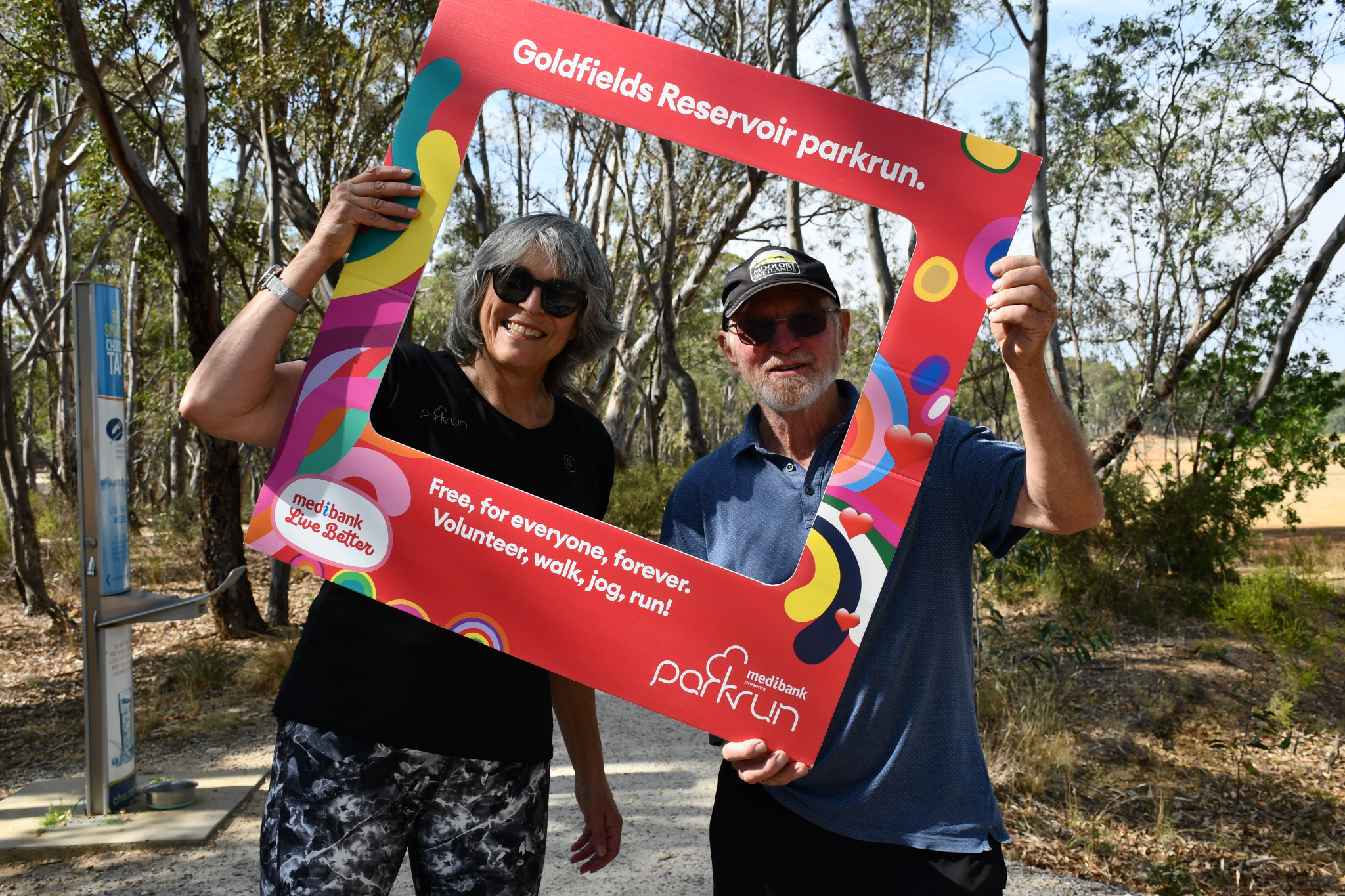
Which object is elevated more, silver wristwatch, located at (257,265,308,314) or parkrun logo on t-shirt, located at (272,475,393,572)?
silver wristwatch, located at (257,265,308,314)

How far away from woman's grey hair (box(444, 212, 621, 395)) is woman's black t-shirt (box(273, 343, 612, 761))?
0.29 feet

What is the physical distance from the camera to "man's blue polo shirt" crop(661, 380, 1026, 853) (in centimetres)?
172

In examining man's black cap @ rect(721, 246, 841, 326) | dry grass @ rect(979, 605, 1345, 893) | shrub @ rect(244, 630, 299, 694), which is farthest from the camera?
shrub @ rect(244, 630, 299, 694)

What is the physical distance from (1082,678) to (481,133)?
12.2m

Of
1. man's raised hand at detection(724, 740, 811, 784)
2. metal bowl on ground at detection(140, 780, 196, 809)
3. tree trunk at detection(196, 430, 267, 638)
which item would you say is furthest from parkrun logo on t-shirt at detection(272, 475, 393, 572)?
tree trunk at detection(196, 430, 267, 638)

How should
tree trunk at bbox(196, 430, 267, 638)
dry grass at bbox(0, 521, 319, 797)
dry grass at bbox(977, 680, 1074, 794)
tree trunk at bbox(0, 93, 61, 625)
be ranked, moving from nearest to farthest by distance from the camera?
1. dry grass at bbox(977, 680, 1074, 794)
2. dry grass at bbox(0, 521, 319, 797)
3. tree trunk at bbox(196, 430, 267, 638)
4. tree trunk at bbox(0, 93, 61, 625)

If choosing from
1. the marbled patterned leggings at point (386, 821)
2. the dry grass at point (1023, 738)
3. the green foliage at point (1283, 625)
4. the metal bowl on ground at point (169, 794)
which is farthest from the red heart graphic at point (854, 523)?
the green foliage at point (1283, 625)

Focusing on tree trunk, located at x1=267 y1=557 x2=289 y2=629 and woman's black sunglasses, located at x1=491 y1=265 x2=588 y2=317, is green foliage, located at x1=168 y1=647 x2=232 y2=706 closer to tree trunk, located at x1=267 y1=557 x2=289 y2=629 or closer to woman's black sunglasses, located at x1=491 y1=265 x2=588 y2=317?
tree trunk, located at x1=267 y1=557 x2=289 y2=629

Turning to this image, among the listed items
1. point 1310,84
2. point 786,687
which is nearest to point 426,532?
point 786,687

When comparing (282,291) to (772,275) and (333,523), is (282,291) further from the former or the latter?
(772,275)

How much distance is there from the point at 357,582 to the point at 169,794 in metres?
3.50

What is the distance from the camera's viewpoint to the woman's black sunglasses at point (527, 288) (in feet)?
6.09

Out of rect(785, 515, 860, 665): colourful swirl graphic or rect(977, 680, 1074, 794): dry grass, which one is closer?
rect(785, 515, 860, 665): colourful swirl graphic

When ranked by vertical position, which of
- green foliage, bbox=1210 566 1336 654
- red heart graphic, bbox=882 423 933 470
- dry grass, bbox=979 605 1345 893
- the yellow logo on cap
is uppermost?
the yellow logo on cap
